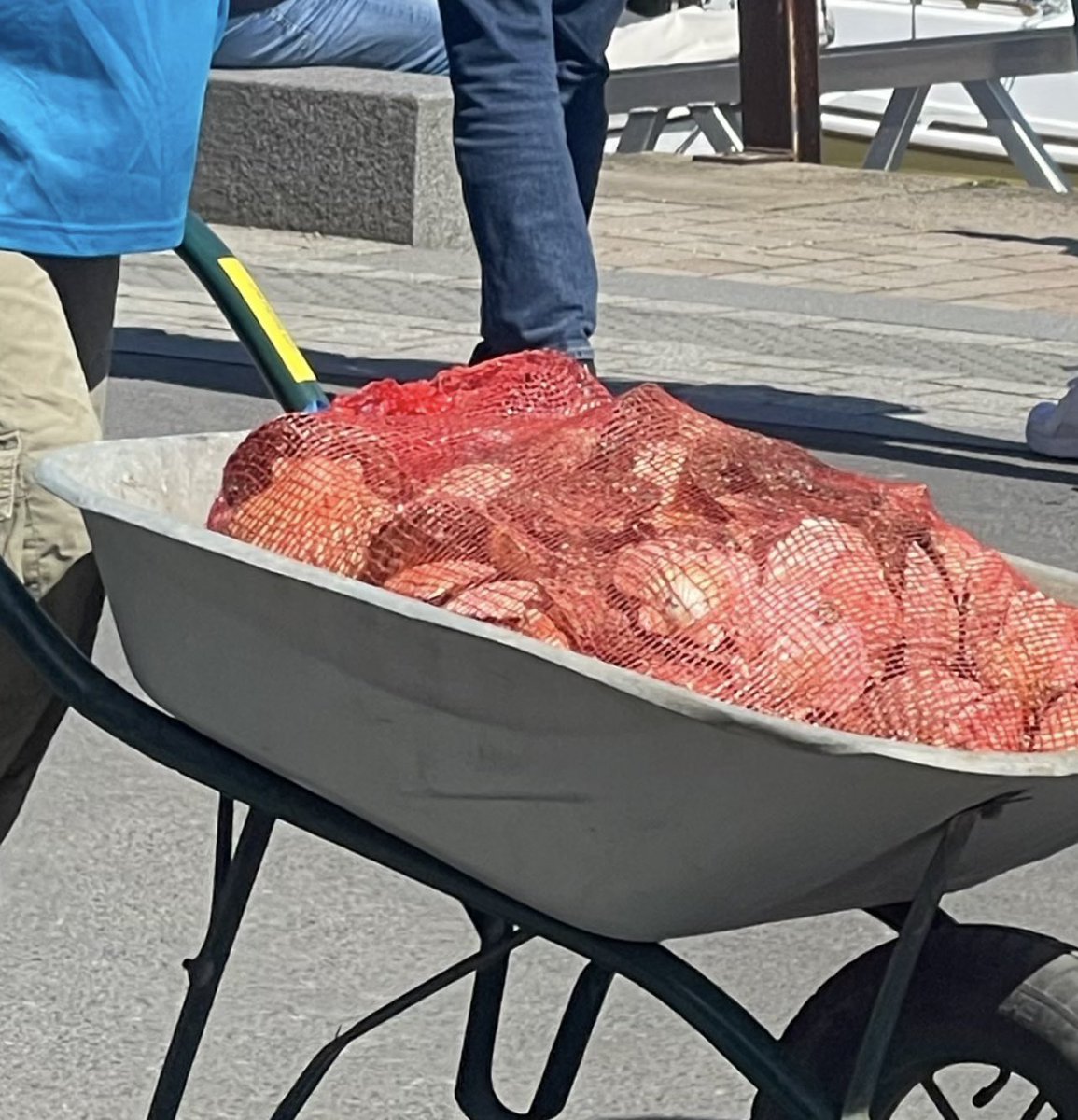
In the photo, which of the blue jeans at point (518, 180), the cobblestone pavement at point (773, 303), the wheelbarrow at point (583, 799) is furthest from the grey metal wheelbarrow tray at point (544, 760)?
the cobblestone pavement at point (773, 303)

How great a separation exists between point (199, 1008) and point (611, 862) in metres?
0.55

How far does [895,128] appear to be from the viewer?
13406 millimetres

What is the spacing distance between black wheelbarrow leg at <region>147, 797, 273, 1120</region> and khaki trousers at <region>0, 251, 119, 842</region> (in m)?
0.29

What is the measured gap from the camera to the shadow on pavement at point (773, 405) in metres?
6.17

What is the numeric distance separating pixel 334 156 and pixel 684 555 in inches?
294

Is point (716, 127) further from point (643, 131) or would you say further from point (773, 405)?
point (773, 405)

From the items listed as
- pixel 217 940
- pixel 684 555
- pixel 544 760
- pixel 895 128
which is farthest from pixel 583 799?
pixel 895 128

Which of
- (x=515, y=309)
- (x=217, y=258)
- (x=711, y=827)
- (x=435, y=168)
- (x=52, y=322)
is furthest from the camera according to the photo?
(x=435, y=168)

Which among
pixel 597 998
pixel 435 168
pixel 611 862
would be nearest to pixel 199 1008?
pixel 597 998

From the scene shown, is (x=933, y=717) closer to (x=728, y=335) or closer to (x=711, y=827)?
(x=711, y=827)

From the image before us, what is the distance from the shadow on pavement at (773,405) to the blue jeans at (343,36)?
7.43 feet

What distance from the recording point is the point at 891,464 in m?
6.05

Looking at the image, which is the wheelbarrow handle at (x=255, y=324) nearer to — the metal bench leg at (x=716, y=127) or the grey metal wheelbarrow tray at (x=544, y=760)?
the grey metal wheelbarrow tray at (x=544, y=760)

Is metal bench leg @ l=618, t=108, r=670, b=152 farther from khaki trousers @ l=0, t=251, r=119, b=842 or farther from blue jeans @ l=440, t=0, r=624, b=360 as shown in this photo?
khaki trousers @ l=0, t=251, r=119, b=842
